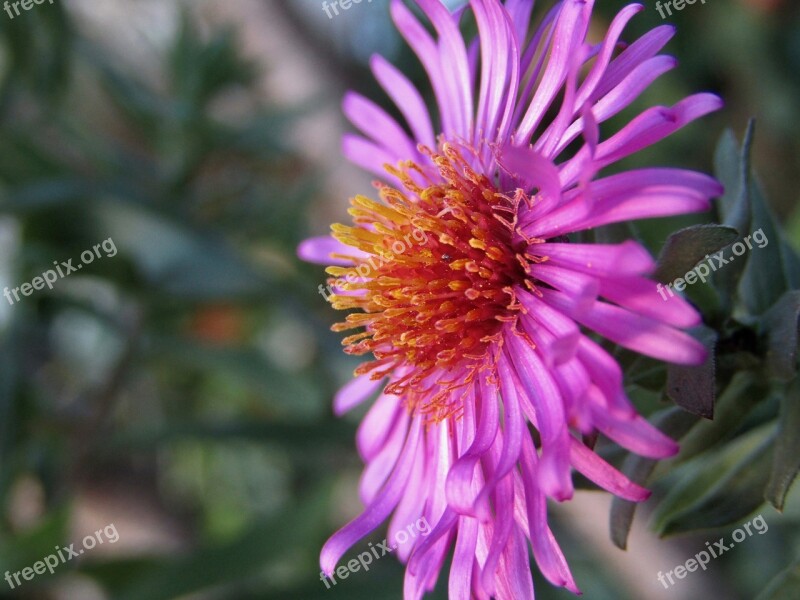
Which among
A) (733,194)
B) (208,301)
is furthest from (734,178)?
(208,301)

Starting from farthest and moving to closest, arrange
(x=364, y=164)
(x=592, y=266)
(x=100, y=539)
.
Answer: (x=100, y=539) → (x=364, y=164) → (x=592, y=266)

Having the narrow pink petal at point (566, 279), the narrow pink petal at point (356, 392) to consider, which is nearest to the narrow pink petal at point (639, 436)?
the narrow pink petal at point (566, 279)

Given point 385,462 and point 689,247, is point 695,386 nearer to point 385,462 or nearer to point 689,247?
point 689,247

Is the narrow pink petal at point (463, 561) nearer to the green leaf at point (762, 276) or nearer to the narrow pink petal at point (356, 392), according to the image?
the narrow pink petal at point (356, 392)

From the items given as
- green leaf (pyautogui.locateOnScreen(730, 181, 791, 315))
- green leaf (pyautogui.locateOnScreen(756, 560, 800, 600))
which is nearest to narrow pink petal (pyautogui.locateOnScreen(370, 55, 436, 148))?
green leaf (pyautogui.locateOnScreen(730, 181, 791, 315))

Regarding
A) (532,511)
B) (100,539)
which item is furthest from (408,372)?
(100,539)

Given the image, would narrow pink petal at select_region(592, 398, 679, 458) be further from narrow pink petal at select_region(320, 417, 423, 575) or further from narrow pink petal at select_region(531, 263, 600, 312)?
narrow pink petal at select_region(320, 417, 423, 575)

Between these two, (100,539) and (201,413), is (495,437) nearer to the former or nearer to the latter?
(100,539)
